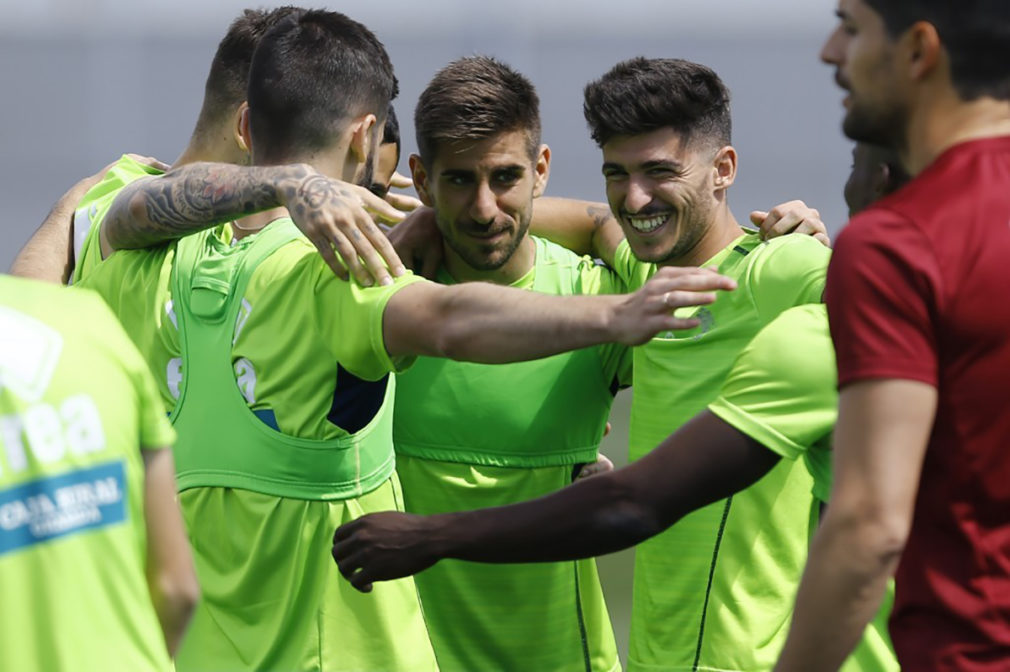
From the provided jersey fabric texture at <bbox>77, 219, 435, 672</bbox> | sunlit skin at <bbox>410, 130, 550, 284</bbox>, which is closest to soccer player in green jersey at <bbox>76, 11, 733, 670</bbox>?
jersey fabric texture at <bbox>77, 219, 435, 672</bbox>

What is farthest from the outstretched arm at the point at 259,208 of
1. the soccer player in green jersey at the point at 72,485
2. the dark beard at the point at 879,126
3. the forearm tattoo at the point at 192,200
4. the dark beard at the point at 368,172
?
the dark beard at the point at 879,126

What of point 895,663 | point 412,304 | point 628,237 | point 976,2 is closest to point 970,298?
point 976,2

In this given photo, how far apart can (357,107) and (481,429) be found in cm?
114

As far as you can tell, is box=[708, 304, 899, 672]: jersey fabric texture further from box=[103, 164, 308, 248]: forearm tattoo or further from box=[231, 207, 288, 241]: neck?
box=[231, 207, 288, 241]: neck

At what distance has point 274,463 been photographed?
3516 mm

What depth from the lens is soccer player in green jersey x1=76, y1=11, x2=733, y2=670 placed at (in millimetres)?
3438

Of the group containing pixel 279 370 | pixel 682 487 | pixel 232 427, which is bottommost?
pixel 682 487

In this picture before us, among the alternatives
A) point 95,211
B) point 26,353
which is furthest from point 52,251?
point 26,353

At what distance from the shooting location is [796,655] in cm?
222

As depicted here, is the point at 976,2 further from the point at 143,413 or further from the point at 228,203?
the point at 228,203

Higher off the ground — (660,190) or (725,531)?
(660,190)

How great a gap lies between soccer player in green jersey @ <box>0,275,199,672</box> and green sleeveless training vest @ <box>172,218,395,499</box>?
1199 millimetres

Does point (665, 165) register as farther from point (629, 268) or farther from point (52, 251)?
point (52, 251)

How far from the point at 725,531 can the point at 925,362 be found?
188cm
